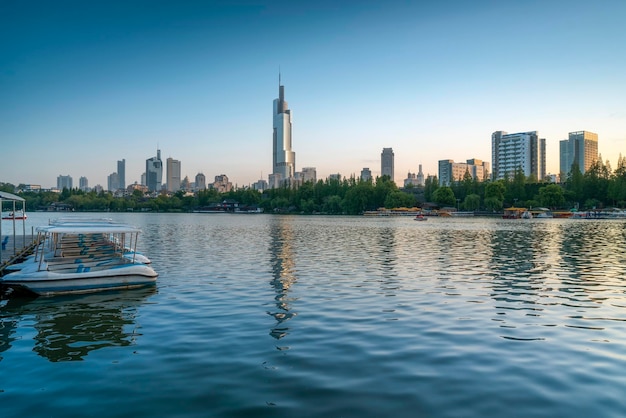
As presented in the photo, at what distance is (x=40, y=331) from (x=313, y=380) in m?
10.3

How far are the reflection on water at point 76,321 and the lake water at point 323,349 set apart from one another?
2.8 inches

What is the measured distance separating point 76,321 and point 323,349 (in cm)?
955

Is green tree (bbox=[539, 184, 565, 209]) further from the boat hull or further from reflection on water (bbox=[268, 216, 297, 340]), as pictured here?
the boat hull

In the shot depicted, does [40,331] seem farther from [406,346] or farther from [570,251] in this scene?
[570,251]

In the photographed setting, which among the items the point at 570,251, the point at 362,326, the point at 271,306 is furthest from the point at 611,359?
the point at 570,251

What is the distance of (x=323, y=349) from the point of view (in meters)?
14.1

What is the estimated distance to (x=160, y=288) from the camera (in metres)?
24.7

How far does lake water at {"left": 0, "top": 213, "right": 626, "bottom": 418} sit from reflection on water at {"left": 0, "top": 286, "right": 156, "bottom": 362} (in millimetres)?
70

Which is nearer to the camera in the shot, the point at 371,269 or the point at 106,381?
the point at 106,381

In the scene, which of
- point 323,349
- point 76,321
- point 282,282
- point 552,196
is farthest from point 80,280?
point 552,196

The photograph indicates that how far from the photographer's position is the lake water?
10.2 m

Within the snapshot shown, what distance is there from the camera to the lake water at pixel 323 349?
10.2 meters

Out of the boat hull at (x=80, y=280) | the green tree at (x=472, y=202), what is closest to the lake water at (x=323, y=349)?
the boat hull at (x=80, y=280)

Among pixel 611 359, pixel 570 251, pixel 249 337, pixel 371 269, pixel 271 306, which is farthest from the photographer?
pixel 570 251
